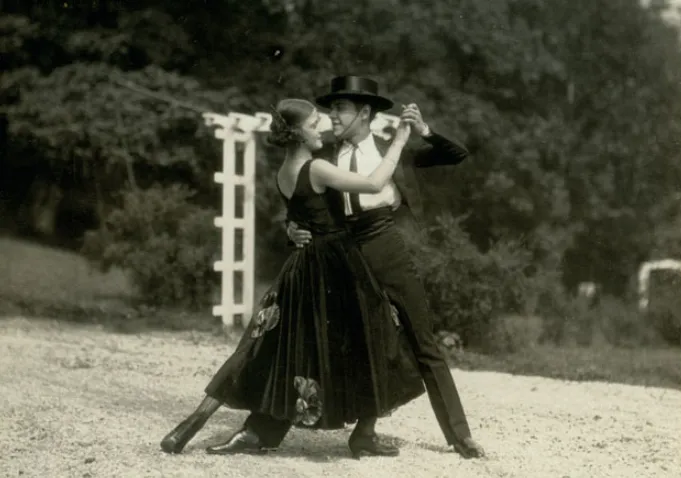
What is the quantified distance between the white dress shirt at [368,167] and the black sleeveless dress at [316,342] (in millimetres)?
281

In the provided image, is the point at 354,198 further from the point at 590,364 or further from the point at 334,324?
the point at 590,364

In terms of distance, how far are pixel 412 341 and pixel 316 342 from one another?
0.53 metres

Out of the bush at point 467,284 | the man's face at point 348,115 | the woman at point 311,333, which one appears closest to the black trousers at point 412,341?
the woman at point 311,333

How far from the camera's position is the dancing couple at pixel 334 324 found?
480 cm

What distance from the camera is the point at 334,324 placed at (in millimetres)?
4875

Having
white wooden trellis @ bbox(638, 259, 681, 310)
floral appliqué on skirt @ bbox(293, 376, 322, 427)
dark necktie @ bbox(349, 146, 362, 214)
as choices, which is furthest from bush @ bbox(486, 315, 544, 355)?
floral appliqué on skirt @ bbox(293, 376, 322, 427)

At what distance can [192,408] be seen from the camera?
Result: 21.1ft

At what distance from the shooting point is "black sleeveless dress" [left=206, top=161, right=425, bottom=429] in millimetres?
4797

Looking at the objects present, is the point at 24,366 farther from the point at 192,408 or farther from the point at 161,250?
the point at 161,250

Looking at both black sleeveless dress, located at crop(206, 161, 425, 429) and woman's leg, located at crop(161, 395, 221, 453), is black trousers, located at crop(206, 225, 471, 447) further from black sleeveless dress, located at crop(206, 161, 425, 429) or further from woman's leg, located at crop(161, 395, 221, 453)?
woman's leg, located at crop(161, 395, 221, 453)

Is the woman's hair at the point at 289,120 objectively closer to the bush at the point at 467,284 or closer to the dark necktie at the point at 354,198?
the dark necktie at the point at 354,198

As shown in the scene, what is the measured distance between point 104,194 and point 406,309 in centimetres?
1064

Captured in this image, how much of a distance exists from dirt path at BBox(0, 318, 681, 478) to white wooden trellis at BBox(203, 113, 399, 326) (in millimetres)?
1793

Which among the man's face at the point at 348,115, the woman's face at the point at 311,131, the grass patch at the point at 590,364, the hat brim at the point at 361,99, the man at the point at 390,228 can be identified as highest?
the hat brim at the point at 361,99
